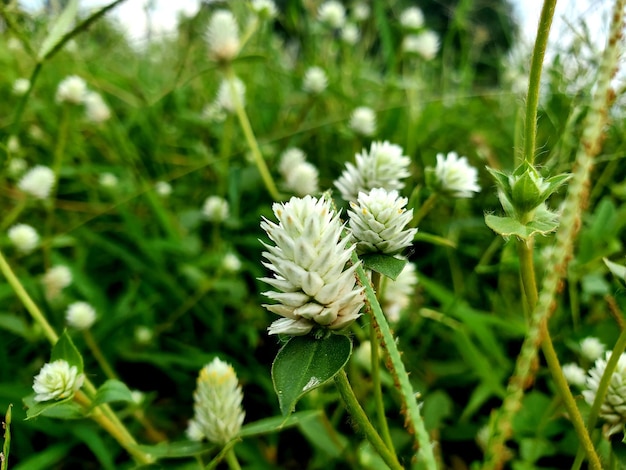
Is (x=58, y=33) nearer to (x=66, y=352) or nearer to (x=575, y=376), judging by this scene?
(x=66, y=352)

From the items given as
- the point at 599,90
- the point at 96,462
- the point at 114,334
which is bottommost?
the point at 96,462

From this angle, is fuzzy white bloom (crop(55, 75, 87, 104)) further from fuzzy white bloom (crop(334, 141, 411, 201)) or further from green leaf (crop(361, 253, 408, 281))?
green leaf (crop(361, 253, 408, 281))

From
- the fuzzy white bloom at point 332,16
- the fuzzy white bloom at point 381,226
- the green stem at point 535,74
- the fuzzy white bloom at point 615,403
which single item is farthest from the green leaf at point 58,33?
the fuzzy white bloom at point 332,16

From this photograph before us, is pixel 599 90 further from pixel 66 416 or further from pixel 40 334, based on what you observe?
pixel 40 334

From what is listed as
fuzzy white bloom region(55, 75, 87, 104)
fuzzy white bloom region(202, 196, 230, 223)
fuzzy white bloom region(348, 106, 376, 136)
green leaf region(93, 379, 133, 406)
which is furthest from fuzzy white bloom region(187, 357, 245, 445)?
fuzzy white bloom region(55, 75, 87, 104)

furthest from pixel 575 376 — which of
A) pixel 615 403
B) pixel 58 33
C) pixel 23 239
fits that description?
pixel 23 239

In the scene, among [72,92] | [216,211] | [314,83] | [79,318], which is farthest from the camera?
[314,83]

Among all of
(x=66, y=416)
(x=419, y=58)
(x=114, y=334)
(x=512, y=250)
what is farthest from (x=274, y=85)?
(x=66, y=416)
